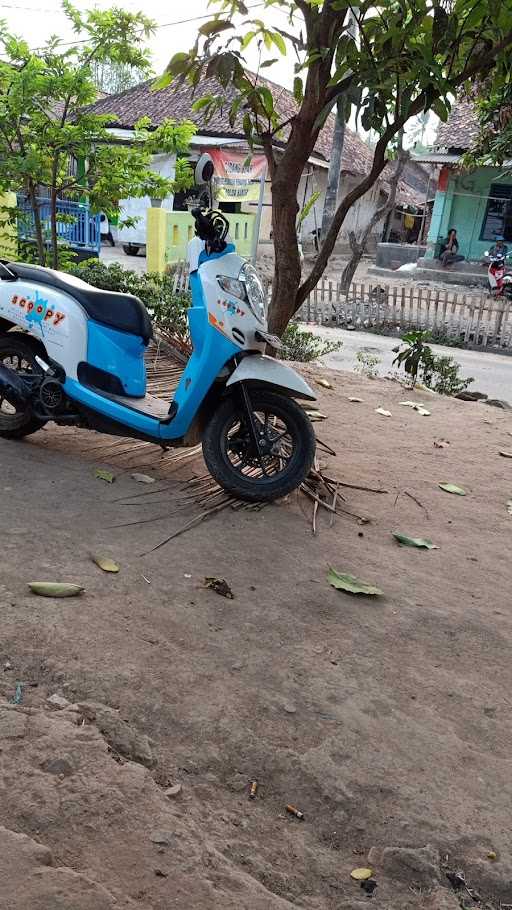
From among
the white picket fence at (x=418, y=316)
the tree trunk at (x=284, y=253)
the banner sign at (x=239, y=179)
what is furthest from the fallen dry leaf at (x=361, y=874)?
the banner sign at (x=239, y=179)

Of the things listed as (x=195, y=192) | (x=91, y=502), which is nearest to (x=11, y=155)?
(x=195, y=192)

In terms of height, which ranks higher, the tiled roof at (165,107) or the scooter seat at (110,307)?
the tiled roof at (165,107)

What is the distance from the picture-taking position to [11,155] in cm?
643

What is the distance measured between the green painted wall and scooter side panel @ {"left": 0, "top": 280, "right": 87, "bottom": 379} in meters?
19.4

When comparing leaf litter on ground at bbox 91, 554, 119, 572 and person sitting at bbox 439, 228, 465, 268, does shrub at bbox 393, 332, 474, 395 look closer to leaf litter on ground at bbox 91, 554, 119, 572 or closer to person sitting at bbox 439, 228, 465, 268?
leaf litter on ground at bbox 91, 554, 119, 572

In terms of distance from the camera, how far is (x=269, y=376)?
3.71 metres

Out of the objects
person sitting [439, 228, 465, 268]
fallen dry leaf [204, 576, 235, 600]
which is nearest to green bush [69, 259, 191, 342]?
fallen dry leaf [204, 576, 235, 600]

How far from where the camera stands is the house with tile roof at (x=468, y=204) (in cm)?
2078

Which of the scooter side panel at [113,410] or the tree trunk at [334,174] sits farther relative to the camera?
the tree trunk at [334,174]

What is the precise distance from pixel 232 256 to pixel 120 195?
3520 mm

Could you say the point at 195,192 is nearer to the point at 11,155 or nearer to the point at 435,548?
the point at 435,548

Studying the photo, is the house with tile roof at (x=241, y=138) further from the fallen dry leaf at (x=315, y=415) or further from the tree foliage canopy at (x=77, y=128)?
the fallen dry leaf at (x=315, y=415)

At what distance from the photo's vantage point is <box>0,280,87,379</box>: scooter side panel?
4066 mm

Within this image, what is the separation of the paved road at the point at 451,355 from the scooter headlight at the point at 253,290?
5535 millimetres
